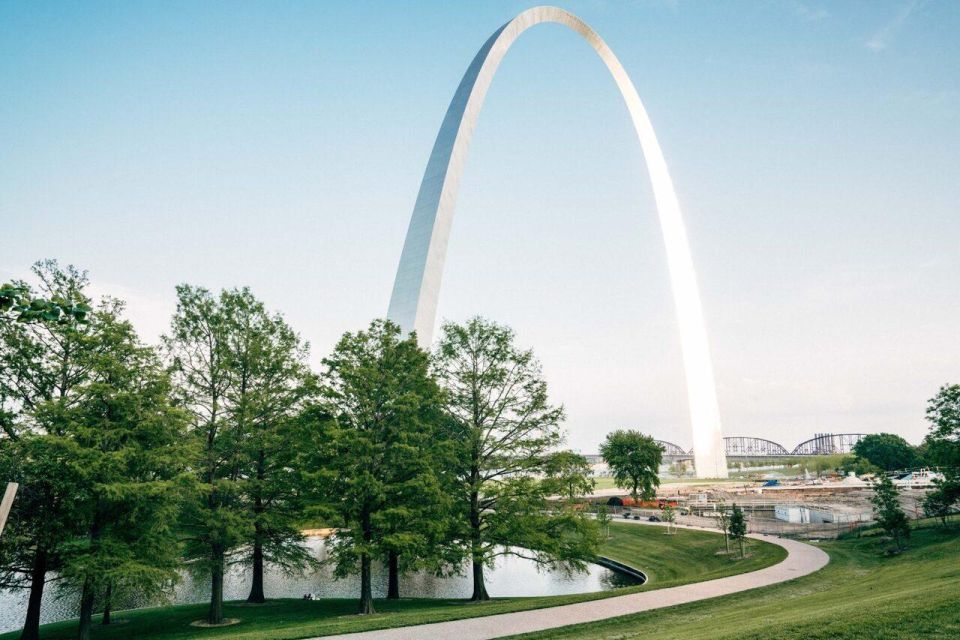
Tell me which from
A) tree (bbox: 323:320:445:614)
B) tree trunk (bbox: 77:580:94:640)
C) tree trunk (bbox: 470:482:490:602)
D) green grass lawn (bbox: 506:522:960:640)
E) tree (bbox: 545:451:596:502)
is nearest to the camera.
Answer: green grass lawn (bbox: 506:522:960:640)

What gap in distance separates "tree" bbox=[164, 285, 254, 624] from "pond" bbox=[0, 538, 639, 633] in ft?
14.3

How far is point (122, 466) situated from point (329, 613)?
26.6ft

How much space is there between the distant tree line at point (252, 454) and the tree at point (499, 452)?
76mm

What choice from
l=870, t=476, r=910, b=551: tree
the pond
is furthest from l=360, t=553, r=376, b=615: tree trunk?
l=870, t=476, r=910, b=551: tree

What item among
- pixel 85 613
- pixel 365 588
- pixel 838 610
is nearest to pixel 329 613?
pixel 365 588

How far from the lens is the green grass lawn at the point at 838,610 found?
9312 millimetres

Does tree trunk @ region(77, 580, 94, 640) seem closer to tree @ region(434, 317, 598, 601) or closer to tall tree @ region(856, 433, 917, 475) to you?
tree @ region(434, 317, 598, 601)

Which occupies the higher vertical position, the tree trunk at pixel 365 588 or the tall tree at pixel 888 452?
the tall tree at pixel 888 452

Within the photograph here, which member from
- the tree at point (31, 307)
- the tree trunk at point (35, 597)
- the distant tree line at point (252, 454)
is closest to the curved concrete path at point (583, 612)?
the distant tree line at point (252, 454)

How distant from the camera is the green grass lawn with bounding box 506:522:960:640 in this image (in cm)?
931

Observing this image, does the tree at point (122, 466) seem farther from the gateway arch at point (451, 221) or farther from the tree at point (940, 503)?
the tree at point (940, 503)

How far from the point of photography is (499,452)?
23406 millimetres

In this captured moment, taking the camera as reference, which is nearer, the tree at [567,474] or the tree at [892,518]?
the tree at [567,474]

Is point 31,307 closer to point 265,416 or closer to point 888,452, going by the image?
point 265,416
